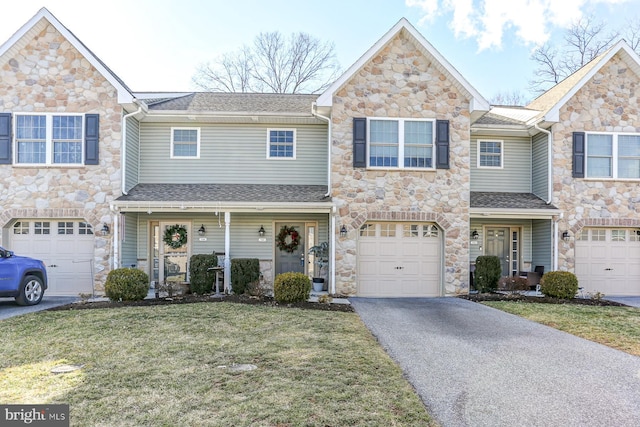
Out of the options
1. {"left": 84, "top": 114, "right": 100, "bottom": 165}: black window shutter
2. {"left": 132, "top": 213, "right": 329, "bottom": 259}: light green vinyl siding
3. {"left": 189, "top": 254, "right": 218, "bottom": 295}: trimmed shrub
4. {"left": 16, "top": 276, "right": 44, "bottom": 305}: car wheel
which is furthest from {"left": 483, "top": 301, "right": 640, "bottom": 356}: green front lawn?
{"left": 84, "top": 114, "right": 100, "bottom": 165}: black window shutter

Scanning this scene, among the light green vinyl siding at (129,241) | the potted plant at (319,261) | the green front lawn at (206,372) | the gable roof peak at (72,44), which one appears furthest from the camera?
the potted plant at (319,261)

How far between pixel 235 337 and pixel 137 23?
1123 cm

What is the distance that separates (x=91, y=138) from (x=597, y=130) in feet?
48.0

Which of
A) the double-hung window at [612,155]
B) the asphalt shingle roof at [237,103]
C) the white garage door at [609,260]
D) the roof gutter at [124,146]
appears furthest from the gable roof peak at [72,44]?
the white garage door at [609,260]

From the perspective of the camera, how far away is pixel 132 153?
42.4ft

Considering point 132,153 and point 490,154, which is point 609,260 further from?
point 132,153

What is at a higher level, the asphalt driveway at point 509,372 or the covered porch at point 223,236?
the covered porch at point 223,236

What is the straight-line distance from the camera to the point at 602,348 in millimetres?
6668

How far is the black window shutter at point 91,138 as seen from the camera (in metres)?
12.0

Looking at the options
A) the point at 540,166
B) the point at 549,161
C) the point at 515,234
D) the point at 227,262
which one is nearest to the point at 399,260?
the point at 515,234

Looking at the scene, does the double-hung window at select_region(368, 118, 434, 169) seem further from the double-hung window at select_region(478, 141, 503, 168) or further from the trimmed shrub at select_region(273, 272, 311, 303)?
the trimmed shrub at select_region(273, 272, 311, 303)

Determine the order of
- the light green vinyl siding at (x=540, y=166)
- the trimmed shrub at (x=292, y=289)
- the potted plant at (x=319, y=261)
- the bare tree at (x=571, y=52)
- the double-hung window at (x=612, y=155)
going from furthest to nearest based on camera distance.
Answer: the bare tree at (x=571, y=52)
the light green vinyl siding at (x=540, y=166)
the double-hung window at (x=612, y=155)
the potted plant at (x=319, y=261)
the trimmed shrub at (x=292, y=289)

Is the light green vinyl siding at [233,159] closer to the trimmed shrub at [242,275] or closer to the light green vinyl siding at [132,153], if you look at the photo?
the light green vinyl siding at [132,153]
